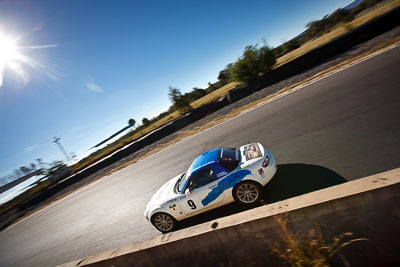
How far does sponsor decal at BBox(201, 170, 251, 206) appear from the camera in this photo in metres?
4.52

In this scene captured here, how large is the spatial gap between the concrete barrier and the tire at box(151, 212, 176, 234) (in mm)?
1904

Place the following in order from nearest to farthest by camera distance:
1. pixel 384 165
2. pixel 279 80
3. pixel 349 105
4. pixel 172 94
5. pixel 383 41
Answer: pixel 384 165
pixel 349 105
pixel 383 41
pixel 279 80
pixel 172 94

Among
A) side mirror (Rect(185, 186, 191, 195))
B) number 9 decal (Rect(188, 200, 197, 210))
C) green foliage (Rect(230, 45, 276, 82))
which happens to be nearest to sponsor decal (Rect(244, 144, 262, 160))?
side mirror (Rect(185, 186, 191, 195))

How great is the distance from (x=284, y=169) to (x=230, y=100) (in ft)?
48.5

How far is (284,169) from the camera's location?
550 centimetres

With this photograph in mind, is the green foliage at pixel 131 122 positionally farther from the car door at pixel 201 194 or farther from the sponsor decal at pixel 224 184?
the sponsor decal at pixel 224 184

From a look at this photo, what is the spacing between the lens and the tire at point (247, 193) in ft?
14.8

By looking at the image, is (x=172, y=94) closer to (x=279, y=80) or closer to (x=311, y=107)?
(x=279, y=80)

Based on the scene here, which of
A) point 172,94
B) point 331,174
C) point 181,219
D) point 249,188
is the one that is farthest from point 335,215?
point 172,94

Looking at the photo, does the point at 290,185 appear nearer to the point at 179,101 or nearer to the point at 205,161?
the point at 205,161

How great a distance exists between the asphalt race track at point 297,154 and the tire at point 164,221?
309 mm

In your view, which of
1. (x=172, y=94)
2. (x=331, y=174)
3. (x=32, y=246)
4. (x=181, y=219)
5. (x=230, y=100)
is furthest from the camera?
(x=172, y=94)

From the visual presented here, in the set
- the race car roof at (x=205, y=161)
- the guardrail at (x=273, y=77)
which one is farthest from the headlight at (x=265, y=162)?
the guardrail at (x=273, y=77)

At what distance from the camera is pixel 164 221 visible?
5133 millimetres
